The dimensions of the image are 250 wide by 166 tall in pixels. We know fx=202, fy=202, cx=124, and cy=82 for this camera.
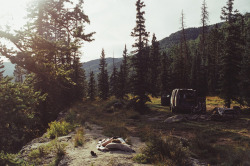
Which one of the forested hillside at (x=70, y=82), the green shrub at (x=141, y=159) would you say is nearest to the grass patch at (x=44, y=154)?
the forested hillside at (x=70, y=82)

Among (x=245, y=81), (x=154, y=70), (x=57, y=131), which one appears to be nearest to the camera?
(x=57, y=131)

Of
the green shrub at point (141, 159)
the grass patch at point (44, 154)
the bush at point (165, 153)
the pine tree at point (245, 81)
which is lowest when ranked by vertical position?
the grass patch at point (44, 154)

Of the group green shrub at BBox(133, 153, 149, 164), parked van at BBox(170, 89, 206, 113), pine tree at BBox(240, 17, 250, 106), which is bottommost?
green shrub at BBox(133, 153, 149, 164)

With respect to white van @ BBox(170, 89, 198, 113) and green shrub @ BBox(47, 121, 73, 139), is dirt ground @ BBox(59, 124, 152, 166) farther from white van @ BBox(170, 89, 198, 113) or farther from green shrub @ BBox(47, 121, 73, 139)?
white van @ BBox(170, 89, 198, 113)

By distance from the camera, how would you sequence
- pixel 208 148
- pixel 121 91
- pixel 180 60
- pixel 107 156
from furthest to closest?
pixel 121 91 → pixel 180 60 → pixel 208 148 → pixel 107 156

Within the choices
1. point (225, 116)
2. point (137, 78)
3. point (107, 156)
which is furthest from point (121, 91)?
point (107, 156)

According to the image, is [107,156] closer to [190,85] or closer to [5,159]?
[5,159]

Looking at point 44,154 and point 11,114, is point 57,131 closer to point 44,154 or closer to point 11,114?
point 44,154

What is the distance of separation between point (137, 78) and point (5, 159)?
21351mm

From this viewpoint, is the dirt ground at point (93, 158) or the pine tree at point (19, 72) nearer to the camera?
the dirt ground at point (93, 158)

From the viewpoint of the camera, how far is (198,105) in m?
20.0

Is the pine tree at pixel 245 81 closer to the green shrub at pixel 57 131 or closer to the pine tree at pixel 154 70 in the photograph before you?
the green shrub at pixel 57 131

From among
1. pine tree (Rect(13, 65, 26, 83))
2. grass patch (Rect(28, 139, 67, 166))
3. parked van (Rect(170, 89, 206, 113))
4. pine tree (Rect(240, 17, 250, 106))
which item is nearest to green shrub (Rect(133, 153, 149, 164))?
grass patch (Rect(28, 139, 67, 166))

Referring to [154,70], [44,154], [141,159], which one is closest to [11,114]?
[44,154]
